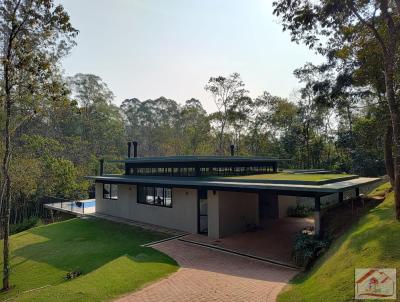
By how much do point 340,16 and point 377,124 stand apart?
6973mm

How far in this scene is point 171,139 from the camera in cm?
5091

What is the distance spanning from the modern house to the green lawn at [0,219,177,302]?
5.28 ft

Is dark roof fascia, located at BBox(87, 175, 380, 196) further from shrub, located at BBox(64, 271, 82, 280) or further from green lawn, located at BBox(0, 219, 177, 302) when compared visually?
shrub, located at BBox(64, 271, 82, 280)

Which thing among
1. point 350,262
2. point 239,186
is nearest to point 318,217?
point 239,186

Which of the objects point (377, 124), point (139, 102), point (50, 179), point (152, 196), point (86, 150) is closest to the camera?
point (377, 124)

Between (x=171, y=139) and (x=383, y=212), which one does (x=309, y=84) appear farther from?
(x=171, y=139)

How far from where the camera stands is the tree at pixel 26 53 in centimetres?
1105

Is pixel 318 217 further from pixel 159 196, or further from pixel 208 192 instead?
pixel 159 196

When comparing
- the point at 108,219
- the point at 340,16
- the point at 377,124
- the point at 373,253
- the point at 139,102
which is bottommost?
the point at 108,219

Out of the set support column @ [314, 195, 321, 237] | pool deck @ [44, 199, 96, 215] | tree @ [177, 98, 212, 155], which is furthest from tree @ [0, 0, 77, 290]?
tree @ [177, 98, 212, 155]

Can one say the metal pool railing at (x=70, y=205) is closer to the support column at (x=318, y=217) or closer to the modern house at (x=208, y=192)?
the modern house at (x=208, y=192)

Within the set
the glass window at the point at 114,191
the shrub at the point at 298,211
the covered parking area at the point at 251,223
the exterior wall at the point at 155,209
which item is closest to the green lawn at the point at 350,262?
the covered parking area at the point at 251,223

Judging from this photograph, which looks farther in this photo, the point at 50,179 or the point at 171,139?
the point at 171,139

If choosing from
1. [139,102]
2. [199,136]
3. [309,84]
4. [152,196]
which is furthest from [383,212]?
[139,102]
